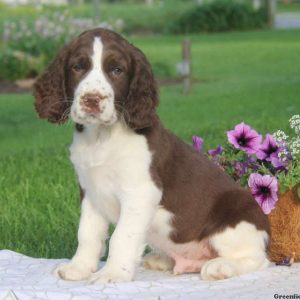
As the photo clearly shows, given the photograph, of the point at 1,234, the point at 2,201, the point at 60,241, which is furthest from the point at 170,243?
the point at 2,201

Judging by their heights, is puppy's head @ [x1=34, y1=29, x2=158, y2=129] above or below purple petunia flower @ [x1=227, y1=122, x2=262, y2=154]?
above

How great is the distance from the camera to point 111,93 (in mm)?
4836

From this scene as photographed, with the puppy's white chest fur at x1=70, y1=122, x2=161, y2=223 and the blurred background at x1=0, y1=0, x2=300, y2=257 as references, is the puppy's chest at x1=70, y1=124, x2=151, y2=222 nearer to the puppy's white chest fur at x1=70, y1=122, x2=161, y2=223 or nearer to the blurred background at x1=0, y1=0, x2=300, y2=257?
the puppy's white chest fur at x1=70, y1=122, x2=161, y2=223

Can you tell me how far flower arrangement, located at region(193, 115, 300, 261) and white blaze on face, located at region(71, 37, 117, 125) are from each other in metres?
1.15

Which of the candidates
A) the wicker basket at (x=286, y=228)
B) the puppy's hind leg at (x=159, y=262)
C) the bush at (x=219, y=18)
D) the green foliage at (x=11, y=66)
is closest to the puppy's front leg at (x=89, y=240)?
the puppy's hind leg at (x=159, y=262)

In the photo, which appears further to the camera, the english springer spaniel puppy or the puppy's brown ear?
the puppy's brown ear

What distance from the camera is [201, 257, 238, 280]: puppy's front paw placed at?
5.13 meters

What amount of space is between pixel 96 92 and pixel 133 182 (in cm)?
55

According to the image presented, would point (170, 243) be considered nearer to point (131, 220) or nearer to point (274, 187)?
point (131, 220)

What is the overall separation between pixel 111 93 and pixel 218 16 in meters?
25.0

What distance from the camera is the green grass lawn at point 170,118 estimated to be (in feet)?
24.5

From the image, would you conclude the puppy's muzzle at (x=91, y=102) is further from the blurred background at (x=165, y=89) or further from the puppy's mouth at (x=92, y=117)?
the blurred background at (x=165, y=89)

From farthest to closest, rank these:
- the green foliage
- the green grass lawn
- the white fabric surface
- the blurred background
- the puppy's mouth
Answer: the green foliage
the blurred background
the green grass lawn
the puppy's mouth
the white fabric surface

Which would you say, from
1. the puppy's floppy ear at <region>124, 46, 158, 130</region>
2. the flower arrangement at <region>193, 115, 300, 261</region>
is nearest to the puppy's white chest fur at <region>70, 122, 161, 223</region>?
the puppy's floppy ear at <region>124, 46, 158, 130</region>
